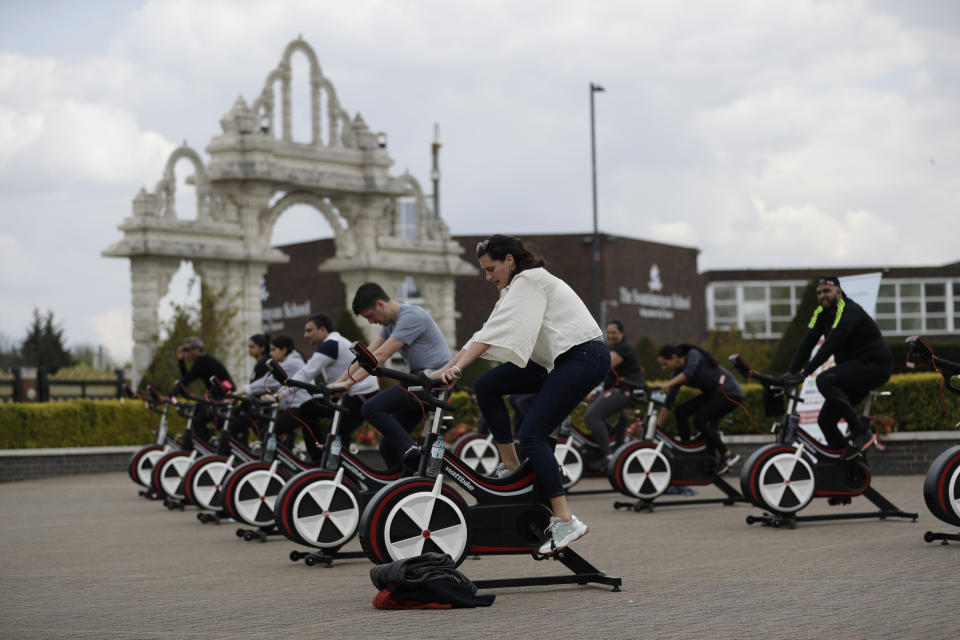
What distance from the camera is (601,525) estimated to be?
11758mm

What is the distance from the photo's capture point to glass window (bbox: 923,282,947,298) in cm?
7044

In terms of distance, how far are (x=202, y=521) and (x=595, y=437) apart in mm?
4557

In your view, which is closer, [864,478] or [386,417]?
[386,417]

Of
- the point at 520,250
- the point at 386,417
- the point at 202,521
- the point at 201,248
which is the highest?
the point at 201,248

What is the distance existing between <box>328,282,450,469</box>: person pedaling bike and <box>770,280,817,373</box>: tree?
12381 mm

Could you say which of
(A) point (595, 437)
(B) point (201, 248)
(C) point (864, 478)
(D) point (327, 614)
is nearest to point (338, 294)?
(B) point (201, 248)

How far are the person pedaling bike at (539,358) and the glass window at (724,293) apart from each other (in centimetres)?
6709

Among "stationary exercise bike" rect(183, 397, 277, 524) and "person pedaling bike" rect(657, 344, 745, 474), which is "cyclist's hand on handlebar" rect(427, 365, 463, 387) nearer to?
"stationary exercise bike" rect(183, 397, 277, 524)

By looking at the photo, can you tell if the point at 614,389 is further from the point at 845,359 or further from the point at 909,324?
the point at 909,324

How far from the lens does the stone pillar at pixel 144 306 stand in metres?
31.7

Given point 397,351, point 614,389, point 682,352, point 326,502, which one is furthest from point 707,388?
point 326,502

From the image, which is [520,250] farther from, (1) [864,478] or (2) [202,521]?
(2) [202,521]

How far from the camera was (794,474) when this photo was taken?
35.5 feet

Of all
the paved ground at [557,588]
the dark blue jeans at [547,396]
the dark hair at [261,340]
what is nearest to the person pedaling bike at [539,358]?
the dark blue jeans at [547,396]
